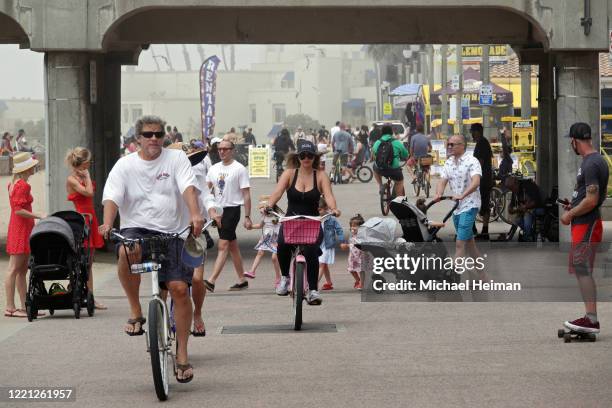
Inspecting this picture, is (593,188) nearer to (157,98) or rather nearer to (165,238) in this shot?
(165,238)

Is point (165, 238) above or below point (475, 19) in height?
below

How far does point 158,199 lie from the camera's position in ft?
32.1

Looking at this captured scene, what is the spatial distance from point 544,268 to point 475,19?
565 cm

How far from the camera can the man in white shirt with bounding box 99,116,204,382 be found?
381 inches

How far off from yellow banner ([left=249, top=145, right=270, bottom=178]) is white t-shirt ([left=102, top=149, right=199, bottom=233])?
3989cm

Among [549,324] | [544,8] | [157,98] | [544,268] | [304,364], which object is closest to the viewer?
[304,364]

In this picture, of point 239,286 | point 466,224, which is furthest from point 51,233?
point 466,224

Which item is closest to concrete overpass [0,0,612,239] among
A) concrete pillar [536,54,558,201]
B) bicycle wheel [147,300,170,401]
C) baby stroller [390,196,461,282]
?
concrete pillar [536,54,558,201]

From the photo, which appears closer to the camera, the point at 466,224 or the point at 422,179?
the point at 466,224

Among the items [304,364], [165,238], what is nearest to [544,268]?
[304,364]

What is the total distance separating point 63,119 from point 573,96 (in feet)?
22.9

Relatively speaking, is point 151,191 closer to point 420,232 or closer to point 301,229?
point 301,229

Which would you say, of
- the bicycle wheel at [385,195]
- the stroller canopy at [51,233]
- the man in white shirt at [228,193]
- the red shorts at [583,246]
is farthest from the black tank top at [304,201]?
the bicycle wheel at [385,195]

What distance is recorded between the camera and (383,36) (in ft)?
74.8
